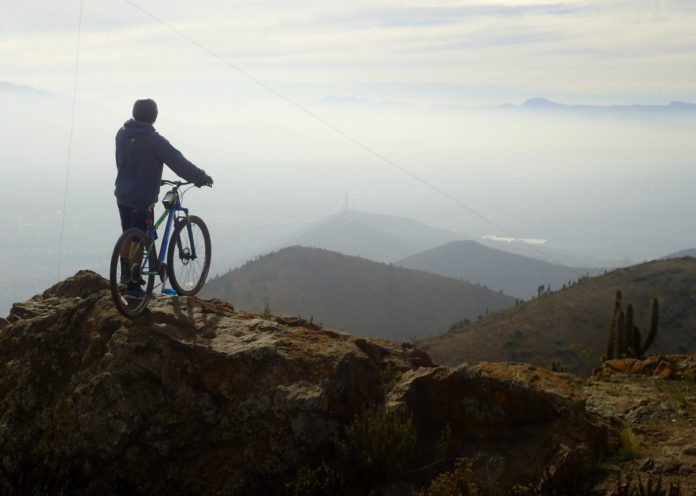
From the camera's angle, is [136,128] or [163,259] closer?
[136,128]

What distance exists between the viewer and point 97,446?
6.06 meters

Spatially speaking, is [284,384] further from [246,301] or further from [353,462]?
[246,301]

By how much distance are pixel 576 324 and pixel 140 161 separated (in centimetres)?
4994

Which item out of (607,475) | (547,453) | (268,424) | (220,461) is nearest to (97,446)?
(220,461)

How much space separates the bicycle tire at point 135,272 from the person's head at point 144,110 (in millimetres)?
1555

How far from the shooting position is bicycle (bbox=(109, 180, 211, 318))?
23.9 feet

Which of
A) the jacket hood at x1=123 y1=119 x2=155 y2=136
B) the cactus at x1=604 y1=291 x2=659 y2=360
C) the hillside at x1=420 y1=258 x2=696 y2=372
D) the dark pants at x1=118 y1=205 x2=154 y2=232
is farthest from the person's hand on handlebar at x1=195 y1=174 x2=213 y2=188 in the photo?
the hillside at x1=420 y1=258 x2=696 y2=372

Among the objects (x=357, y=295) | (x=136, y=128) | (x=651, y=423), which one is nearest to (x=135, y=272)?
(x=136, y=128)

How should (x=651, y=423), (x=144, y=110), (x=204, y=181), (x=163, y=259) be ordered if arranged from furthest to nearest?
(x=204, y=181) → (x=163, y=259) → (x=144, y=110) → (x=651, y=423)

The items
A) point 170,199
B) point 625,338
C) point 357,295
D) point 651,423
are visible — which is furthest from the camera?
point 357,295

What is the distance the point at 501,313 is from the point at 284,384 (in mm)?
53753

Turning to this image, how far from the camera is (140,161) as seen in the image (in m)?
7.76

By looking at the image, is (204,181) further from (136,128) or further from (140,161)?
(136,128)

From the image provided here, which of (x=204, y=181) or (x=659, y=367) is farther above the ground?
(x=204, y=181)
